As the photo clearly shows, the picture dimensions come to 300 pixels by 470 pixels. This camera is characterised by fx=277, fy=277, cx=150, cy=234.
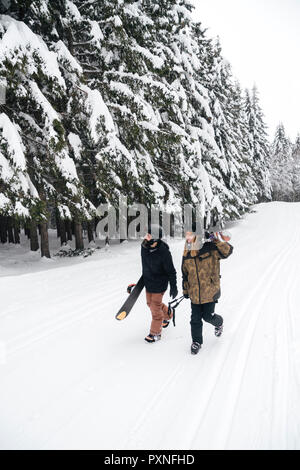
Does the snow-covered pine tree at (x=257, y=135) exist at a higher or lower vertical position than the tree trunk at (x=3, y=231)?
higher

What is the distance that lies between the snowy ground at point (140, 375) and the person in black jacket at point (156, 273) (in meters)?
0.40

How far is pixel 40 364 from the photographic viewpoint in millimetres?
3814

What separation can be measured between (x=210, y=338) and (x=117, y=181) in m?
7.57

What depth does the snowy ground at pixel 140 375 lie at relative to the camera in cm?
263

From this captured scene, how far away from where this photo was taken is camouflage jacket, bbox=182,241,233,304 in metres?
4.07

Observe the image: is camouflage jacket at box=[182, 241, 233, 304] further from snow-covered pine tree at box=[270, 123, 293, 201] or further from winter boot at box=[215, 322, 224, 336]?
snow-covered pine tree at box=[270, 123, 293, 201]

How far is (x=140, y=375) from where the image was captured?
3578 millimetres

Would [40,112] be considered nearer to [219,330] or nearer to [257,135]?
[219,330]

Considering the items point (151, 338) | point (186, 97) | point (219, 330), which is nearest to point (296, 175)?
point (186, 97)

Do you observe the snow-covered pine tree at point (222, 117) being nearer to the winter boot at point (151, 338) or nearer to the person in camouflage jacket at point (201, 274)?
the person in camouflage jacket at point (201, 274)

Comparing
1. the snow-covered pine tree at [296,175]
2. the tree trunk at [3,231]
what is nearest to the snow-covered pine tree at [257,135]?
the snow-covered pine tree at [296,175]

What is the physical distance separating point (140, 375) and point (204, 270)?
1675mm

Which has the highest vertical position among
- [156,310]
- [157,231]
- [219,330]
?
[157,231]

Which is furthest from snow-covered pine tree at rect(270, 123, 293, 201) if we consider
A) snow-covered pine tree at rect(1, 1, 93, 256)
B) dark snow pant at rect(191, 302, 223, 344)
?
dark snow pant at rect(191, 302, 223, 344)
